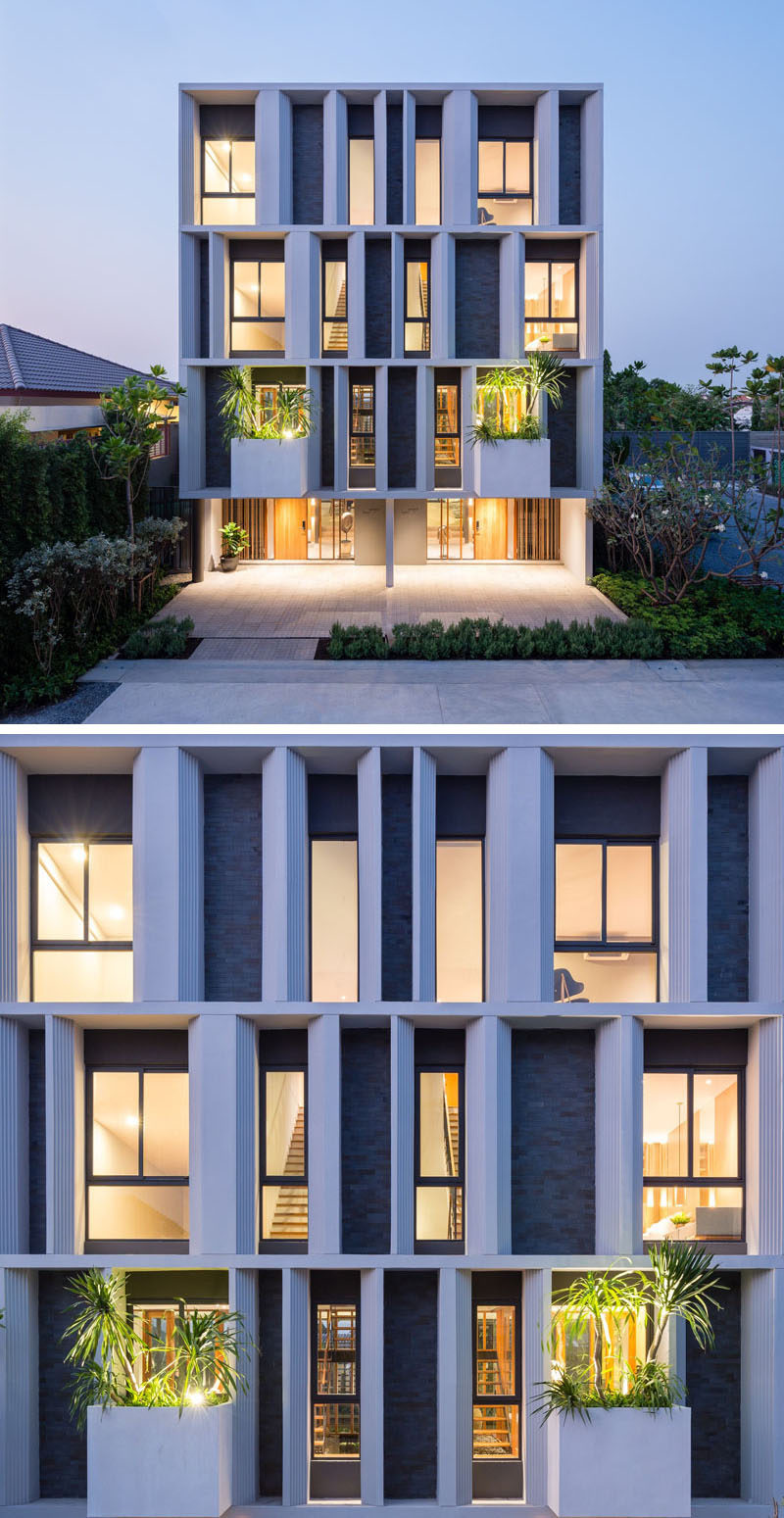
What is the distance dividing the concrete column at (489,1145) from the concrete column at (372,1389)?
81 centimetres

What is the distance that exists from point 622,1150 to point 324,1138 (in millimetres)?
2264


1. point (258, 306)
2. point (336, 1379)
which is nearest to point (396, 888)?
point (336, 1379)

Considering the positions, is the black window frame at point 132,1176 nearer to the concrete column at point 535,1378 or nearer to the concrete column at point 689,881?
the concrete column at point 535,1378

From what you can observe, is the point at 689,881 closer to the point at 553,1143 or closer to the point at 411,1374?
the point at 553,1143

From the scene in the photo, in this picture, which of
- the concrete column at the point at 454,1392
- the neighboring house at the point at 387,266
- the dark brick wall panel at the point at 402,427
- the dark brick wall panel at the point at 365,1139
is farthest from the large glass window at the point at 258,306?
the concrete column at the point at 454,1392

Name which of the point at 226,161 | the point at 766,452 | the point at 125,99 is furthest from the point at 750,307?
the point at 125,99

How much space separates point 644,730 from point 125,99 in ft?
26.2

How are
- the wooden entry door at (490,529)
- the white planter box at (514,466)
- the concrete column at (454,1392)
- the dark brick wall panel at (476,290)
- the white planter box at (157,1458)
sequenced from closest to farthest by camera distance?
1. the white planter box at (157,1458)
2. the concrete column at (454,1392)
3. the white planter box at (514,466)
4. the dark brick wall panel at (476,290)
5. the wooden entry door at (490,529)

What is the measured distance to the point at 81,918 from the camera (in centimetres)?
1021

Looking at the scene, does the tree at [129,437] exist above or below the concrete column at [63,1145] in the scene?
above

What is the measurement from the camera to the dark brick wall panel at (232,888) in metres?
10.2

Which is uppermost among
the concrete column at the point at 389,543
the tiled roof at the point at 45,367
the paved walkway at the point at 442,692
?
the tiled roof at the point at 45,367

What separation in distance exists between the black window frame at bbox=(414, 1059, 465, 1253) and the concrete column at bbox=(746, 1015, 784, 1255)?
2259 mm

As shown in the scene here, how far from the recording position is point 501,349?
19688 millimetres
